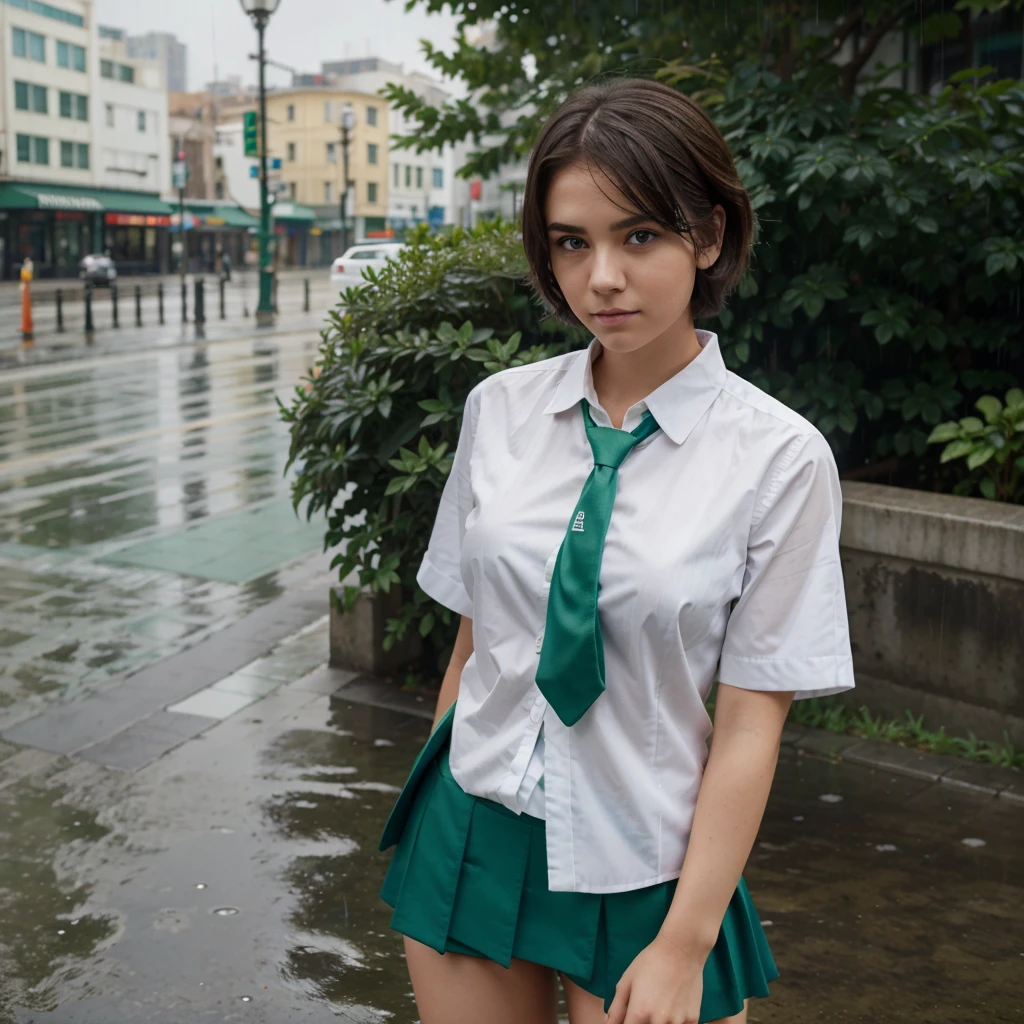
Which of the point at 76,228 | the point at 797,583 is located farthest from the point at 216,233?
the point at 797,583

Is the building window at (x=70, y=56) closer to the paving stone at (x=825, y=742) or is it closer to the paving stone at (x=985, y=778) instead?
the paving stone at (x=825, y=742)

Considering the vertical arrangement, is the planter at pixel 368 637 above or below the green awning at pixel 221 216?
below

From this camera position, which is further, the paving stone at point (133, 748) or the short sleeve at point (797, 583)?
the paving stone at point (133, 748)

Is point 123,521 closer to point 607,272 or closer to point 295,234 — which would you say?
point 607,272

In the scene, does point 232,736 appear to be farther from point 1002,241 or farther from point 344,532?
point 1002,241

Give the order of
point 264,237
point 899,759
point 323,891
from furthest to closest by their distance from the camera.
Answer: point 264,237, point 899,759, point 323,891

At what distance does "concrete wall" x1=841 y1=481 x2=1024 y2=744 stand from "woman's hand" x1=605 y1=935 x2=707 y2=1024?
323cm

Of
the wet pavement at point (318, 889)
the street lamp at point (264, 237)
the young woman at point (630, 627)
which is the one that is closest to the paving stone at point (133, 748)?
the wet pavement at point (318, 889)

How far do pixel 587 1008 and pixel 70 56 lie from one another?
62332 millimetres

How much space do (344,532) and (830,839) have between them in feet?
7.54

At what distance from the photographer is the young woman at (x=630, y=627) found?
1.54 metres

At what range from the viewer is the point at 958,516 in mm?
4500

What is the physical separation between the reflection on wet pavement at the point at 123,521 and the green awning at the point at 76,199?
38.5 m

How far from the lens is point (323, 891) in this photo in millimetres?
3641
